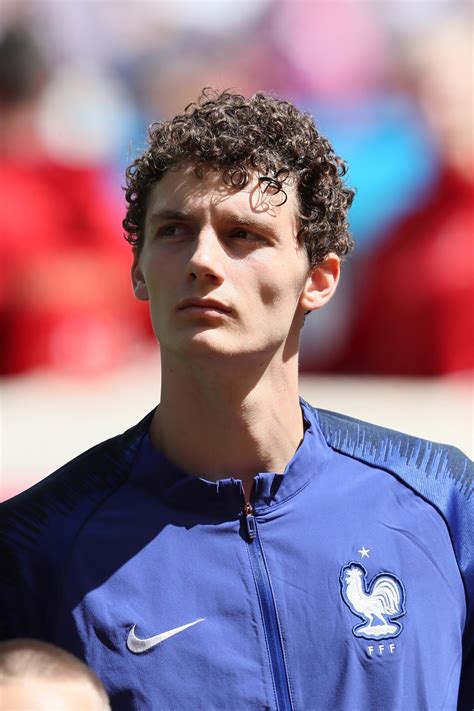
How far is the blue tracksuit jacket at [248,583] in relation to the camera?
1.96 meters

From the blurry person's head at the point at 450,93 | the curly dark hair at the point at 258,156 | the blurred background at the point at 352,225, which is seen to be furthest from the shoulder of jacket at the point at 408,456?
the blurry person's head at the point at 450,93

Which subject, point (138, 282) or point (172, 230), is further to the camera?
point (138, 282)

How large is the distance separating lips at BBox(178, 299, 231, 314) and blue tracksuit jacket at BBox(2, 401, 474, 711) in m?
0.30

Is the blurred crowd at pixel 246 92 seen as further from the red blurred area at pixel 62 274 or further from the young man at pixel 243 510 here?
the young man at pixel 243 510

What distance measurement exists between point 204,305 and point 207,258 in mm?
92

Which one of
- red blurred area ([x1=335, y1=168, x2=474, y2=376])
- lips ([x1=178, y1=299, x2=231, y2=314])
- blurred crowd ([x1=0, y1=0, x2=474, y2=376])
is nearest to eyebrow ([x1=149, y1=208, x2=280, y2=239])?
lips ([x1=178, y1=299, x2=231, y2=314])

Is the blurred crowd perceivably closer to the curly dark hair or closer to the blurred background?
the blurred background

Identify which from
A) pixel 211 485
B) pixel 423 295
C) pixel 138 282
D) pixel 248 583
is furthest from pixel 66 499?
pixel 423 295

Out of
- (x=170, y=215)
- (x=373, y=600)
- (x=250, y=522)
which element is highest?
(x=170, y=215)

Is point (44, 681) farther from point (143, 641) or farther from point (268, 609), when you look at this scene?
point (268, 609)

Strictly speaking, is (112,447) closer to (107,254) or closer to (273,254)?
(273,254)

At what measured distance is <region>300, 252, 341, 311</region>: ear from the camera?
7.65 feet

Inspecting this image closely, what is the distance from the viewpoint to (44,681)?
163 cm

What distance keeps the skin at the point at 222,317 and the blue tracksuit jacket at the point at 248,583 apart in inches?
3.4
